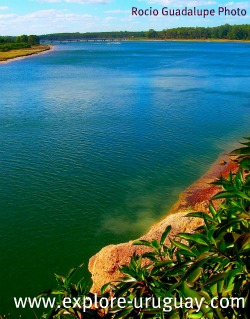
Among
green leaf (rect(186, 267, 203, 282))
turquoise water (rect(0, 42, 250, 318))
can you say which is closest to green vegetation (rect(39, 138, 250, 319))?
green leaf (rect(186, 267, 203, 282))

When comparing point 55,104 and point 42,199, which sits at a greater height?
point 55,104

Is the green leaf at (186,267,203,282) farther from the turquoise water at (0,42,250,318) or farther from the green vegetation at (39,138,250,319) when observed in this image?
the turquoise water at (0,42,250,318)

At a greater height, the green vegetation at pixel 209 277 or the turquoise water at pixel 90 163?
the green vegetation at pixel 209 277

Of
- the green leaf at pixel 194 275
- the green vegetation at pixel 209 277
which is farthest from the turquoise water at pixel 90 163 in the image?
the green leaf at pixel 194 275

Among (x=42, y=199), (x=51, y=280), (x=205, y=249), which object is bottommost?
(x=51, y=280)

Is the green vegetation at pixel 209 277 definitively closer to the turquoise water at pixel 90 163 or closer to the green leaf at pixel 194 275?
the green leaf at pixel 194 275

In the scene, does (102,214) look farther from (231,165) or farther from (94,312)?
(94,312)

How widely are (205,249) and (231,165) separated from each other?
1979 cm

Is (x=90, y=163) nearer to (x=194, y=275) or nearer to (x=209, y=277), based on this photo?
(x=209, y=277)

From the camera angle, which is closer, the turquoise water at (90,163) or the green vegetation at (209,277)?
the green vegetation at (209,277)

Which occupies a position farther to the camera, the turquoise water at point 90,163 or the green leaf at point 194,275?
the turquoise water at point 90,163

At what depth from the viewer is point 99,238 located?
1445cm

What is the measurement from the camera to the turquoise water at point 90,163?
1397 cm

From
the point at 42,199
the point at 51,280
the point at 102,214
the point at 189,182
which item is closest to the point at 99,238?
the point at 102,214
